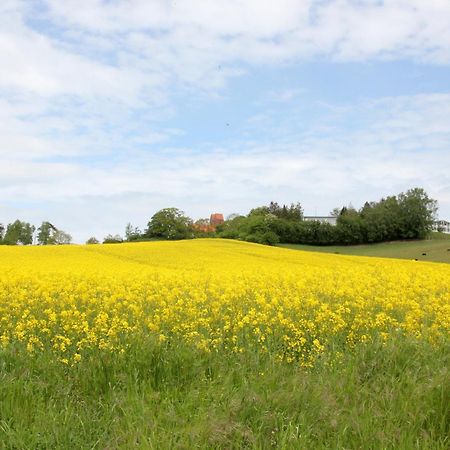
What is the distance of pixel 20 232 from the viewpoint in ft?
330

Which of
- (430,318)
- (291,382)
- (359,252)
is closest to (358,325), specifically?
(430,318)

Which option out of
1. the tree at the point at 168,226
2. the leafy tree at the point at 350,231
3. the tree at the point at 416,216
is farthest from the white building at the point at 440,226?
the tree at the point at 168,226

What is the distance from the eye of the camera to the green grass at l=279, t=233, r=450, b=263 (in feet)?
176

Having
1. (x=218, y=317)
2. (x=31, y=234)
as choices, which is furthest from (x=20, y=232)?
(x=218, y=317)

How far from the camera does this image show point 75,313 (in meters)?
6.12

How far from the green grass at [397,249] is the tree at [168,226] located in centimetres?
2451

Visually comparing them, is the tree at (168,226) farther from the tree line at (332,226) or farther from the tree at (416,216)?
the tree at (416,216)

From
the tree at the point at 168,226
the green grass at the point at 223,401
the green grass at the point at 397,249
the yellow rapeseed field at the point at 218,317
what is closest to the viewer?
the green grass at the point at 223,401

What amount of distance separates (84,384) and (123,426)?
0.86 metres

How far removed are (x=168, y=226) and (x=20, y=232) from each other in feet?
111

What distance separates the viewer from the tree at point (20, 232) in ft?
322

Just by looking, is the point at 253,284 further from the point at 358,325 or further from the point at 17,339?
the point at 17,339

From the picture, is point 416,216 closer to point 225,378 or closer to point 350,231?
point 350,231

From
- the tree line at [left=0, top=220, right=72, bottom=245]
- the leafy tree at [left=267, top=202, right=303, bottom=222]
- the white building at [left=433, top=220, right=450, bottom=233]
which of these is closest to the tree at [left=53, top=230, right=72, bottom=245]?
the tree line at [left=0, top=220, right=72, bottom=245]
